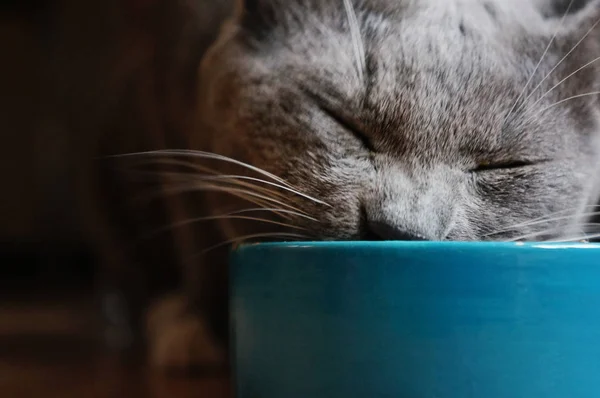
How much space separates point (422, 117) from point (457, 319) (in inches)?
12.1

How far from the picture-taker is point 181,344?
0.94 metres

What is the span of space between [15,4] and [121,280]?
51 centimetres

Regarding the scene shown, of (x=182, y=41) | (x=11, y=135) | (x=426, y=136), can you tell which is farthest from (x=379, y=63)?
(x=11, y=135)

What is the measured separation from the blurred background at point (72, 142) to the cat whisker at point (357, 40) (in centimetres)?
26

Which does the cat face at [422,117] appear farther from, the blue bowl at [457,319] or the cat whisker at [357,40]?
the blue bowl at [457,319]

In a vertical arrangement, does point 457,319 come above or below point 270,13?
below

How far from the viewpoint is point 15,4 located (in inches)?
49.5

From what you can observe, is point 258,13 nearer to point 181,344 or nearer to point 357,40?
point 357,40

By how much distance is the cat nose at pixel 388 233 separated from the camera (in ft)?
1.98

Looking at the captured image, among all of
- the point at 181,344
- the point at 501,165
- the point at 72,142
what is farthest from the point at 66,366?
the point at 501,165

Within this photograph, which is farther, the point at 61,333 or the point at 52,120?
the point at 52,120

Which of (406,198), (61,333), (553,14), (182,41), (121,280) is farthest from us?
(121,280)

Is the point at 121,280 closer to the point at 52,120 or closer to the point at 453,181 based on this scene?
the point at 52,120

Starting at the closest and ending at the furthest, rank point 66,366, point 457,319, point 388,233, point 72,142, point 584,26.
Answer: point 457,319 < point 388,233 < point 584,26 < point 66,366 < point 72,142
